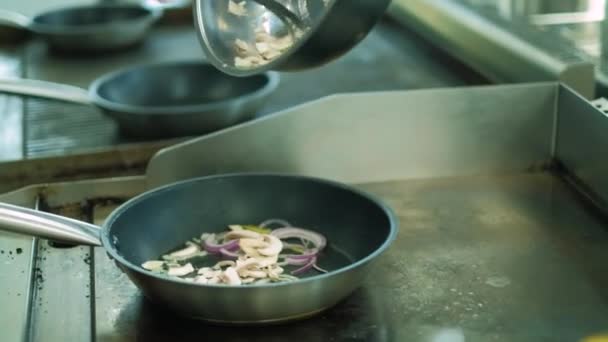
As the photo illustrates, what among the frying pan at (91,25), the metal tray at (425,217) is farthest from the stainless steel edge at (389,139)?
the frying pan at (91,25)

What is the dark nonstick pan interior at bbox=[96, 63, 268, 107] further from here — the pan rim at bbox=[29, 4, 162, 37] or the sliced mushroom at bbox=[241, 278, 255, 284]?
the sliced mushroom at bbox=[241, 278, 255, 284]

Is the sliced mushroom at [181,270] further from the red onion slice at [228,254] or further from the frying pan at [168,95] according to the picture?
the frying pan at [168,95]

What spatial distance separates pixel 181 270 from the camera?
80 centimetres

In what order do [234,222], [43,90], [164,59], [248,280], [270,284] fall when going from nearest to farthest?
[270,284] → [248,280] → [234,222] → [43,90] → [164,59]

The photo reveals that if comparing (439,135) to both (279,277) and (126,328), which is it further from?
(126,328)

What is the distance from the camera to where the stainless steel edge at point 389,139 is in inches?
36.7

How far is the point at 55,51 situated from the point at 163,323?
0.94 meters

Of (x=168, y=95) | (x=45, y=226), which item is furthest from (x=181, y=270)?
(x=168, y=95)

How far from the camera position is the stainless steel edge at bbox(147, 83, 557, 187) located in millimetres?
933

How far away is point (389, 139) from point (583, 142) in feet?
0.66

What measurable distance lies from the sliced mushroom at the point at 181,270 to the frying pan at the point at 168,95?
29cm

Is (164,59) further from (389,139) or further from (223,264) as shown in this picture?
(223,264)

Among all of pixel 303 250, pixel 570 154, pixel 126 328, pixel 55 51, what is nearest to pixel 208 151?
pixel 303 250

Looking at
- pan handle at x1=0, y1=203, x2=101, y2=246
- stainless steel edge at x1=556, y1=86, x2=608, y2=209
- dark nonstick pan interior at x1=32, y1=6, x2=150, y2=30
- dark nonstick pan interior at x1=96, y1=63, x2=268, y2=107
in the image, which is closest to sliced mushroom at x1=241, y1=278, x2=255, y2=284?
pan handle at x1=0, y1=203, x2=101, y2=246
